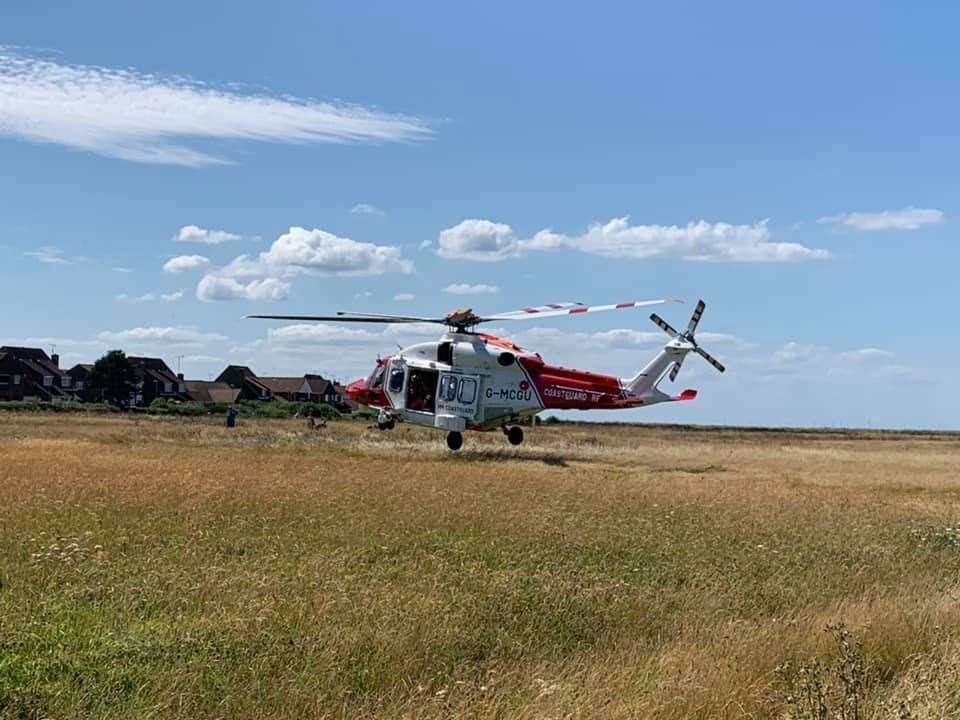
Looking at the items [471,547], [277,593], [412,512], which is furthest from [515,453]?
[277,593]

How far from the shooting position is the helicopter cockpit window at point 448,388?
114ft

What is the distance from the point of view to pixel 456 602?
9.62m

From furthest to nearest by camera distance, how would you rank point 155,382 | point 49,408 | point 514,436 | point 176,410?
point 155,382 → point 176,410 → point 49,408 → point 514,436

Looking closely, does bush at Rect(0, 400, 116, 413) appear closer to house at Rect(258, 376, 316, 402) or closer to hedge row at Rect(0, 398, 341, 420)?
hedge row at Rect(0, 398, 341, 420)

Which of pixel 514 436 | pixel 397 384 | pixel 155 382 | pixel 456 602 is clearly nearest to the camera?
pixel 456 602

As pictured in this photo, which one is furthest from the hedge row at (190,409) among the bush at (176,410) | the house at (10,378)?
the house at (10,378)

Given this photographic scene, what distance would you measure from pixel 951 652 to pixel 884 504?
13279 mm

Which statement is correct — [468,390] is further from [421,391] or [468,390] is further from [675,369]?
[675,369]

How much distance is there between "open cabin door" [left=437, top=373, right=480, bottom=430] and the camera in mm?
34844

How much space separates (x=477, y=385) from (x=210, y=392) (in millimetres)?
93405

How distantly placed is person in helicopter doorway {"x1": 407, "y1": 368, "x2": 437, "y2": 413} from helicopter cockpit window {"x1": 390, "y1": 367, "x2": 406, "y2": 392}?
1.01ft

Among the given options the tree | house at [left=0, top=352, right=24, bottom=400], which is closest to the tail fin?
the tree

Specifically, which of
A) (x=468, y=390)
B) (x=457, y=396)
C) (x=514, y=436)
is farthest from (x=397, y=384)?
(x=514, y=436)

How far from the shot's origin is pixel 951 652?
8.51 metres
